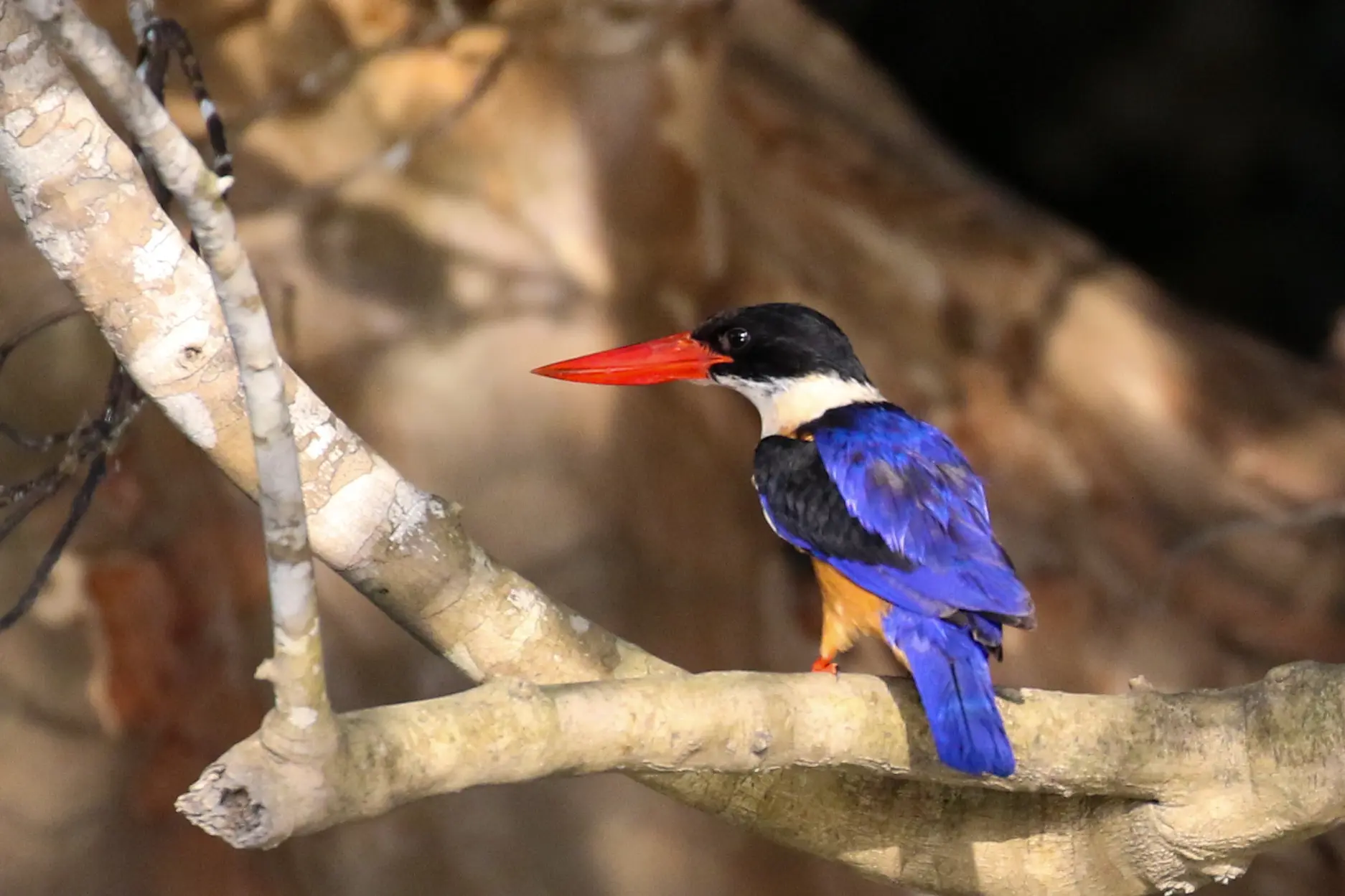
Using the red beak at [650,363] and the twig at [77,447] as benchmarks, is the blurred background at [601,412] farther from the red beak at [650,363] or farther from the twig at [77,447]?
the red beak at [650,363]

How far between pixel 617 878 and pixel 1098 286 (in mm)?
1299

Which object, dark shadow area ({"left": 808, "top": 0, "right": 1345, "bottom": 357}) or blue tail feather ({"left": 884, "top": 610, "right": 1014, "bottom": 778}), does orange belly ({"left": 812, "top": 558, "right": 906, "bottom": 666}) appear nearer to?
blue tail feather ({"left": 884, "top": 610, "right": 1014, "bottom": 778})

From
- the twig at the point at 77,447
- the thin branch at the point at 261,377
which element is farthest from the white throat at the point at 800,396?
the thin branch at the point at 261,377

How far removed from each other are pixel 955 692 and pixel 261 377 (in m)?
0.64

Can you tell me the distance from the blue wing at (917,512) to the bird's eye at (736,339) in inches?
5.2

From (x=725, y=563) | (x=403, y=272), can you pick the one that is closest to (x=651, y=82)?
(x=403, y=272)

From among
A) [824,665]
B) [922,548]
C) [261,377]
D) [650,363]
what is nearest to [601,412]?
[650,363]

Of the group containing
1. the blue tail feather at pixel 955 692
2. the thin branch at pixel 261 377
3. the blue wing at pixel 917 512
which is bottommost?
the blue tail feather at pixel 955 692

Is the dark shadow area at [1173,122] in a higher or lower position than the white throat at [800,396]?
lower

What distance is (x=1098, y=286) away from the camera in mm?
2238

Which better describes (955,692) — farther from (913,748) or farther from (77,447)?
(77,447)

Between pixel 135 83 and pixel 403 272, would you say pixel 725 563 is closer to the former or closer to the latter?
pixel 403 272

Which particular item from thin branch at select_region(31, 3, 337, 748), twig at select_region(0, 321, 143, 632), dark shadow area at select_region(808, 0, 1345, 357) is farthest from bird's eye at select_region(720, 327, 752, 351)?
dark shadow area at select_region(808, 0, 1345, 357)

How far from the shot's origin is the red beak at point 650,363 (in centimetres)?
146
